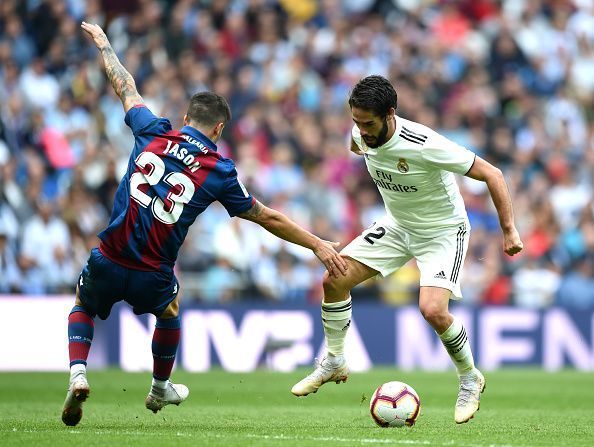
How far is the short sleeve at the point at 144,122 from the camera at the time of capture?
27.8 feet

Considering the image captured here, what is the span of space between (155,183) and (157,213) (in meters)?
0.21

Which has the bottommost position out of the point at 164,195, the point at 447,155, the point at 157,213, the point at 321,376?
the point at 321,376

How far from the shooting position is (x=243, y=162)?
710 inches

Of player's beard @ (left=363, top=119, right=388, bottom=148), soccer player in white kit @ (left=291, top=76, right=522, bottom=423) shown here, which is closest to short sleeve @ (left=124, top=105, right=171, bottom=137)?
soccer player in white kit @ (left=291, top=76, right=522, bottom=423)

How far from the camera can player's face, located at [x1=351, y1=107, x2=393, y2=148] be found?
8.78 meters

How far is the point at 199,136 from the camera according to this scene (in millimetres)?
8375

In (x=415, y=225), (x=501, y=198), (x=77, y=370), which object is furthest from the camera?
(x=415, y=225)

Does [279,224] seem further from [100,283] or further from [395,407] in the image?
[395,407]

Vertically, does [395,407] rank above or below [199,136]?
below

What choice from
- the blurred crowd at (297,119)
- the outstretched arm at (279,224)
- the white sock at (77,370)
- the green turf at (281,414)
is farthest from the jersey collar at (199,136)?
the blurred crowd at (297,119)

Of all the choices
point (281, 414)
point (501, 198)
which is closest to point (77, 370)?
point (281, 414)

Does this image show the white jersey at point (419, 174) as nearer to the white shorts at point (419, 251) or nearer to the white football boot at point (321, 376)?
the white shorts at point (419, 251)

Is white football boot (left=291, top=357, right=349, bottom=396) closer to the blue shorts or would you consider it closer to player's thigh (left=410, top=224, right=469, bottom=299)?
player's thigh (left=410, top=224, right=469, bottom=299)

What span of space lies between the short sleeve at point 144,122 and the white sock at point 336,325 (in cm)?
215
